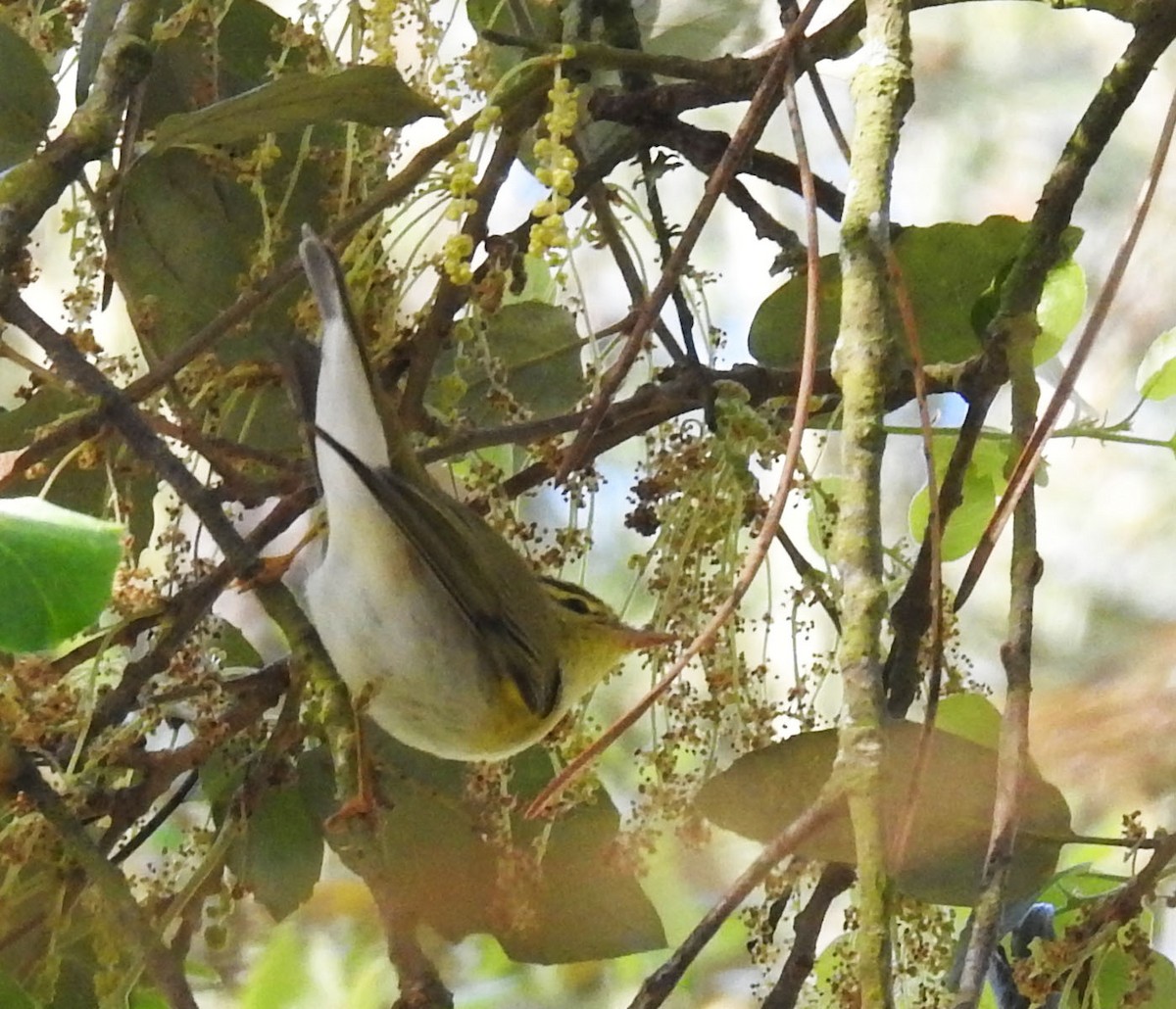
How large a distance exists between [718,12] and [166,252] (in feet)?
1.19

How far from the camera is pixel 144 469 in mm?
652

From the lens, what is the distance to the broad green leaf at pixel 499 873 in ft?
2.20

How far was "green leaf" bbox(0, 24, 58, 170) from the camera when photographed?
57 cm

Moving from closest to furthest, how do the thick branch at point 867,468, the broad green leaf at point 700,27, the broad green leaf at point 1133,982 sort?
1. the thick branch at point 867,468
2. the broad green leaf at point 1133,982
3. the broad green leaf at point 700,27

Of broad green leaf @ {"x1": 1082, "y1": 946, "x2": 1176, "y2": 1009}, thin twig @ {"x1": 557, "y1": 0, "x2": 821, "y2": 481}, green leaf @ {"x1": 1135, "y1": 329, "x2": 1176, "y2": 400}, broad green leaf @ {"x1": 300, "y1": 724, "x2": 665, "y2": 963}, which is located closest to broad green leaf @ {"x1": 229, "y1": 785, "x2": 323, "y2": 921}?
broad green leaf @ {"x1": 300, "y1": 724, "x2": 665, "y2": 963}

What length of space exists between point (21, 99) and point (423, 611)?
0.94ft

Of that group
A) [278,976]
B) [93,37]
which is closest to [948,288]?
[93,37]

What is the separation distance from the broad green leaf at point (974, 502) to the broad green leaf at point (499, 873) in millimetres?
216

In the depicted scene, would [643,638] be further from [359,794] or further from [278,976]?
[278,976]

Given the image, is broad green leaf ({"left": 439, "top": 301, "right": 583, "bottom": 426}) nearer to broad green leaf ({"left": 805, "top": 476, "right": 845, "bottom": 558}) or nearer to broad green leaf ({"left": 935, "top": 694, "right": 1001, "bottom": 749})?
broad green leaf ({"left": 805, "top": 476, "right": 845, "bottom": 558})

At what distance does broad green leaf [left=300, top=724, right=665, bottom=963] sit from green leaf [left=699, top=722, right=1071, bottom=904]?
0.08 meters

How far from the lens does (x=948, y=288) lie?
685 millimetres

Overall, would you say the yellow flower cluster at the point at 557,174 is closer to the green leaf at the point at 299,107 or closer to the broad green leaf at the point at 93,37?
the green leaf at the point at 299,107

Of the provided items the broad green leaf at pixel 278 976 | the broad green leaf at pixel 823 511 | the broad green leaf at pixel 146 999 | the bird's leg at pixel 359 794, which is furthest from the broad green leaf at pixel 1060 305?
the broad green leaf at pixel 278 976
